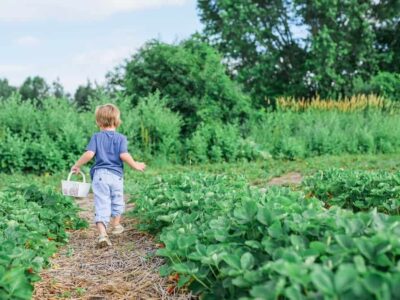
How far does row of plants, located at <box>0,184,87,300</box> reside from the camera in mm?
2592

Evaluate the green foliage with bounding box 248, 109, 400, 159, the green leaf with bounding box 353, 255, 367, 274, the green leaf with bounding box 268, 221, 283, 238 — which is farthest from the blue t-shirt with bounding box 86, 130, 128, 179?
the green foliage with bounding box 248, 109, 400, 159

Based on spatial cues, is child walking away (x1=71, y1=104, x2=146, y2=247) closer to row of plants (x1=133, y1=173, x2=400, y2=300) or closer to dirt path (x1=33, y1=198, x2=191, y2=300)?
dirt path (x1=33, y1=198, x2=191, y2=300)

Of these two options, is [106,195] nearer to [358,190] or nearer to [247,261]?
[358,190]

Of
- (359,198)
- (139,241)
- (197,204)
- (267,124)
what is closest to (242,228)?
(197,204)

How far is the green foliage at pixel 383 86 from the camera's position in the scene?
81.1ft

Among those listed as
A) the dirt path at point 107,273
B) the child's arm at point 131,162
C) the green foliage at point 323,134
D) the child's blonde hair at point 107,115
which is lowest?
the dirt path at point 107,273

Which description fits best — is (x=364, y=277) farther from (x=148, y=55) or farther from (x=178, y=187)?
(x=148, y=55)

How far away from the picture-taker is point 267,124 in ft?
46.2

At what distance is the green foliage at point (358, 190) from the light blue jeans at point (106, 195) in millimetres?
2010

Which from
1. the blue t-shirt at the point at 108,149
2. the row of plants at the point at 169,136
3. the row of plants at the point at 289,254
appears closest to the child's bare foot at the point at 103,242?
the blue t-shirt at the point at 108,149

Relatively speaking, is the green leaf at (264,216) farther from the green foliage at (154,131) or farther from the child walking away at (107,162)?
the green foliage at (154,131)

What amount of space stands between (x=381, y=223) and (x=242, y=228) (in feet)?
2.51

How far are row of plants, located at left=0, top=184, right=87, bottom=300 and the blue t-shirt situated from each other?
1.88ft

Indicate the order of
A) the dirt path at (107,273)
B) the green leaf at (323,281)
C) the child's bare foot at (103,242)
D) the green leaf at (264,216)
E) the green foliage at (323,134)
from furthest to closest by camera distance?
the green foliage at (323,134) → the child's bare foot at (103,242) → the dirt path at (107,273) → the green leaf at (264,216) → the green leaf at (323,281)
